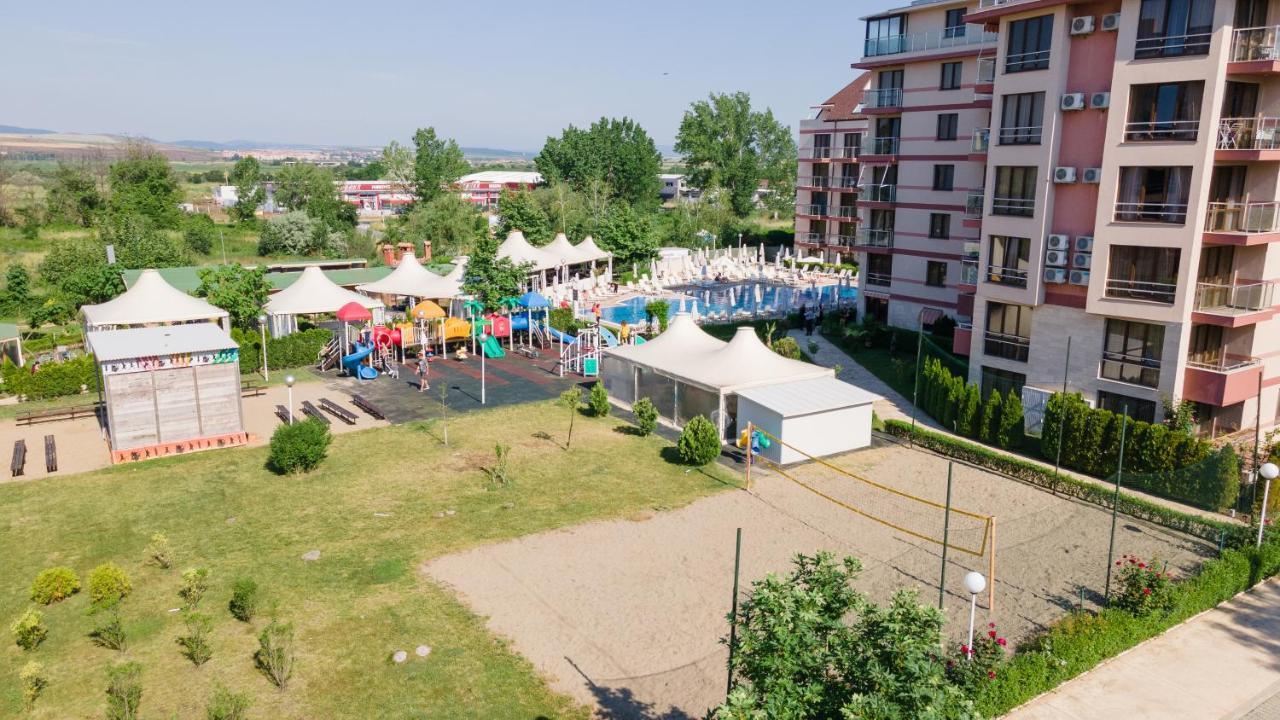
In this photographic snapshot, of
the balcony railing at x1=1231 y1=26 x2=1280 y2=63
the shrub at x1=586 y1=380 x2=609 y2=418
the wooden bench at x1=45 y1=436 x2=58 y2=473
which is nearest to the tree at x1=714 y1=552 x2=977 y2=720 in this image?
the shrub at x1=586 y1=380 x2=609 y2=418

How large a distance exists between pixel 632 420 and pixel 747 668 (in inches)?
753

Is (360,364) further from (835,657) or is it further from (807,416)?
(835,657)

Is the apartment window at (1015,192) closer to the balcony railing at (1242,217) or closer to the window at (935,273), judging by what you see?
the balcony railing at (1242,217)

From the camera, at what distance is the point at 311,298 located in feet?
117

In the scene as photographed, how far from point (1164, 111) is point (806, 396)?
12.3 m

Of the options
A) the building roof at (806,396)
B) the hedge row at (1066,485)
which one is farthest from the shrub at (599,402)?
the hedge row at (1066,485)

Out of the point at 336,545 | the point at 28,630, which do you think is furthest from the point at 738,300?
the point at 28,630

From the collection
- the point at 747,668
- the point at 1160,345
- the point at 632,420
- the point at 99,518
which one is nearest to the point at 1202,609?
the point at 1160,345

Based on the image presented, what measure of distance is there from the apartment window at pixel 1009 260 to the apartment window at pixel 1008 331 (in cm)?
91

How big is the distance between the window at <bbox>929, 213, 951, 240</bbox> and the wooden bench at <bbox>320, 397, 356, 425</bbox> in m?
26.8

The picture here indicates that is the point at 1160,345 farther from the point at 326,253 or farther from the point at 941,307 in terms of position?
the point at 326,253

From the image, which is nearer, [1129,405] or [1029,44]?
[1129,405]

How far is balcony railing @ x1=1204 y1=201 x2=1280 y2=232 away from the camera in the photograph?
23.1 metres

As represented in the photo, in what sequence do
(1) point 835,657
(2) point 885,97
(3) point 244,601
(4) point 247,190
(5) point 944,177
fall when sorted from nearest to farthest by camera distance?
(1) point 835,657, (3) point 244,601, (5) point 944,177, (2) point 885,97, (4) point 247,190
